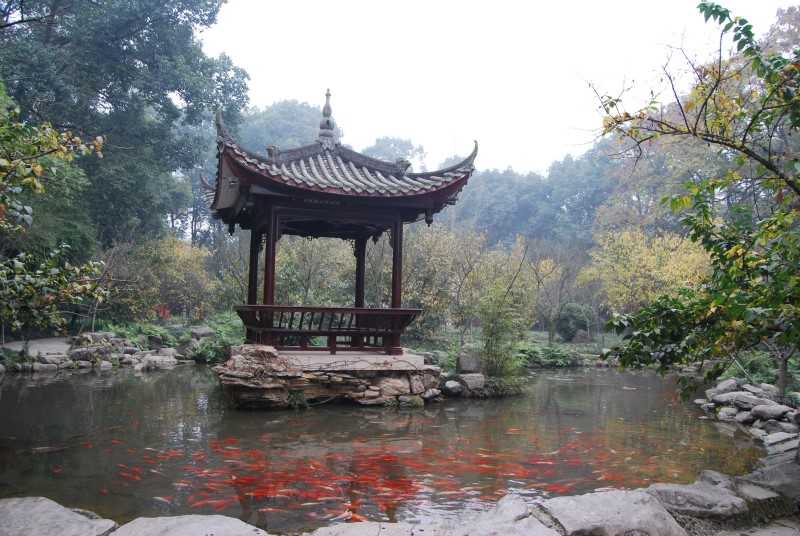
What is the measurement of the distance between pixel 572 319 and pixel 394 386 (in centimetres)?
1525

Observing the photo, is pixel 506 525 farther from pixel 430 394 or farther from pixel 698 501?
pixel 430 394

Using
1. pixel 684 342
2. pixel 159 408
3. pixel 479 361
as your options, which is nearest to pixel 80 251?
pixel 159 408

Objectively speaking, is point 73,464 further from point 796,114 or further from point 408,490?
point 796,114

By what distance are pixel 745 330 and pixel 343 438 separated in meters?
3.85

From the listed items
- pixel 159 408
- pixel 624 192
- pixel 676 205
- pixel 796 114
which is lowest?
pixel 159 408

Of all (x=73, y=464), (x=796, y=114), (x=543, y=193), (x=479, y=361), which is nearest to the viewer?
(x=796, y=114)

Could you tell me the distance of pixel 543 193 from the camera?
41.6 m

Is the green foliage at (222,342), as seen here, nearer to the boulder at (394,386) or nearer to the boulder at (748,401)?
the boulder at (394,386)

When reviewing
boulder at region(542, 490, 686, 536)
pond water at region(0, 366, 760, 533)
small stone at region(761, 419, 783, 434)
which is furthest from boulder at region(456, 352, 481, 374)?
boulder at region(542, 490, 686, 536)

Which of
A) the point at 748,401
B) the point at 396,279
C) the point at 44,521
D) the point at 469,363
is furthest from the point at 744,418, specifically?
the point at 44,521

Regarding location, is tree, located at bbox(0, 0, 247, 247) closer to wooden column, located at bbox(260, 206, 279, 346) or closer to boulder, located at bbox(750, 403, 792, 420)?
wooden column, located at bbox(260, 206, 279, 346)

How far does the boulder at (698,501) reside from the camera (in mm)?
3180

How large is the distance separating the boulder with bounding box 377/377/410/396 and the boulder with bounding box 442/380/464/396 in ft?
4.22

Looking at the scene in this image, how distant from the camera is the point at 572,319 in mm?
21547
